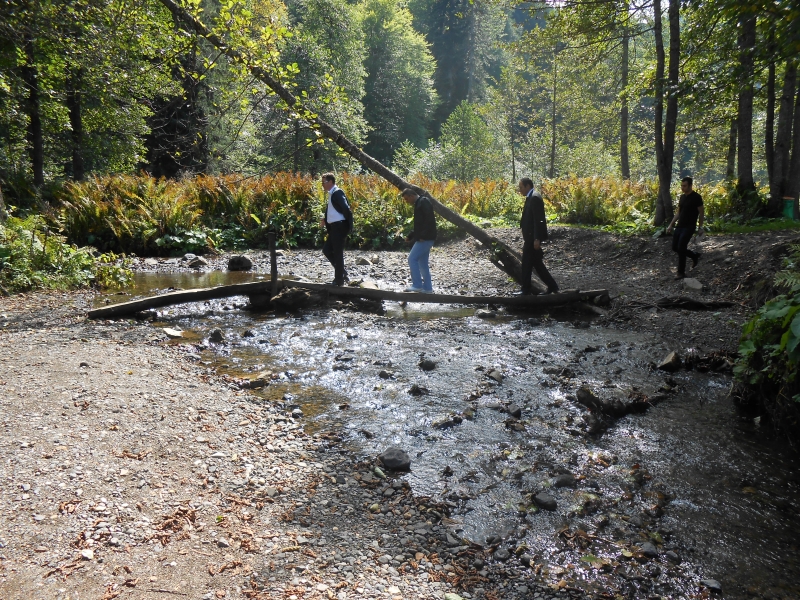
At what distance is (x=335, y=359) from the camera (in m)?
7.48

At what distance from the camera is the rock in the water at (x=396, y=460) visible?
4695 millimetres

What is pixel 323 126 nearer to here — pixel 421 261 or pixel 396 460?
pixel 421 261

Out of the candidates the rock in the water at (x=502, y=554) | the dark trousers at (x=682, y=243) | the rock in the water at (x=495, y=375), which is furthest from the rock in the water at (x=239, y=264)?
the rock in the water at (x=502, y=554)

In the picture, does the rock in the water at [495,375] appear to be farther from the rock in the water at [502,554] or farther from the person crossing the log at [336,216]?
the person crossing the log at [336,216]

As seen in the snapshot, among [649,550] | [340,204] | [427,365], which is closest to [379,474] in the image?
[649,550]

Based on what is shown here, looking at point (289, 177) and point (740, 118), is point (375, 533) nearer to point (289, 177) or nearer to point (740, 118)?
point (740, 118)

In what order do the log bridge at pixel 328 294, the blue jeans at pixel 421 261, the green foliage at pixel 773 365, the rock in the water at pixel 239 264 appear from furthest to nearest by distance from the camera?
the rock in the water at pixel 239 264
the blue jeans at pixel 421 261
the log bridge at pixel 328 294
the green foliage at pixel 773 365

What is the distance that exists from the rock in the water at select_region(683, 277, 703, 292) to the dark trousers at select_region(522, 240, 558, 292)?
2.81m

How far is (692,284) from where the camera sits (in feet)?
34.7

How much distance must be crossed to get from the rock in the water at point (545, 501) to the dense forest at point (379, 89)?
4.38 meters

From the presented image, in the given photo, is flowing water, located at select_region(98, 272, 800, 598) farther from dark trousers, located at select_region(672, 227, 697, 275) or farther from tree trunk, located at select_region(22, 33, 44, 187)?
tree trunk, located at select_region(22, 33, 44, 187)

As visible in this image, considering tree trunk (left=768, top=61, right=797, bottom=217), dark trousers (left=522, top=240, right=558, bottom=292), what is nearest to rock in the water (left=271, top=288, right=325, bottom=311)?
dark trousers (left=522, top=240, right=558, bottom=292)

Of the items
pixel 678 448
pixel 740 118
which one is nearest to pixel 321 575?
pixel 678 448

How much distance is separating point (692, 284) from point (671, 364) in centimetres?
458
